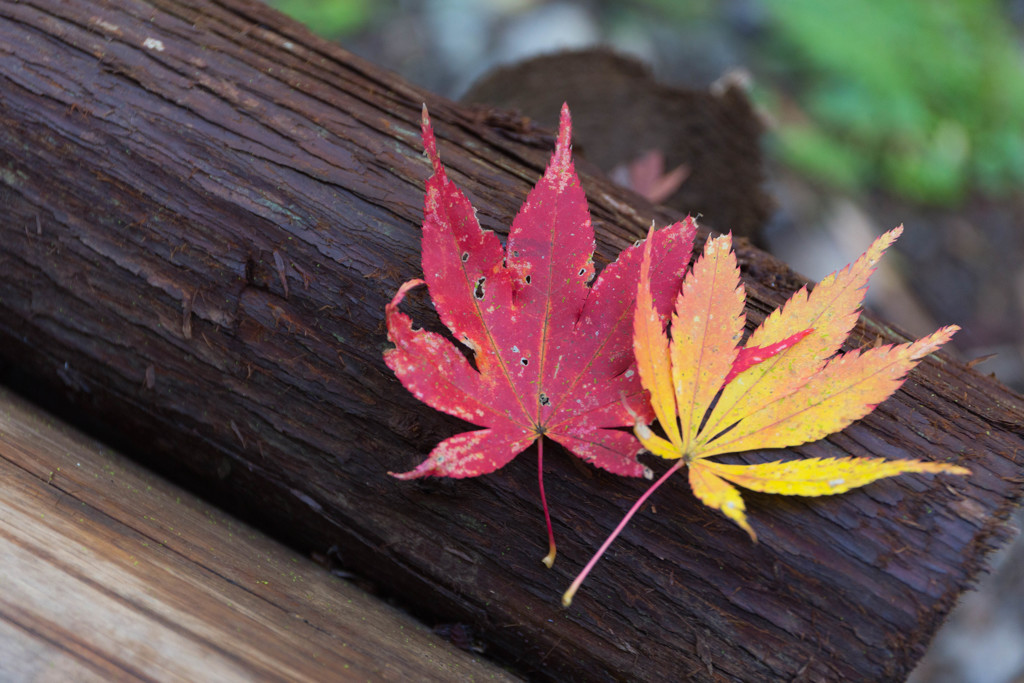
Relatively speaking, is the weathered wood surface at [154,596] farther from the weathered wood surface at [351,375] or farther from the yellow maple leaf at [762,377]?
the yellow maple leaf at [762,377]

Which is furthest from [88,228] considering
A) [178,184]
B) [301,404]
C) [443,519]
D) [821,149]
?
[821,149]

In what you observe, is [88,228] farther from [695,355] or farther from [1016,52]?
[1016,52]

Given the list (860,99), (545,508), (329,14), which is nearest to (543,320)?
(545,508)

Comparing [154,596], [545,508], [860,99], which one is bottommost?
[154,596]

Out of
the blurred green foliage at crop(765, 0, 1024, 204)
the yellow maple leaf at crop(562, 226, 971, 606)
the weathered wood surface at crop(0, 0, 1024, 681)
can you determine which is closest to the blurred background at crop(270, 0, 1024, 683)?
the blurred green foliage at crop(765, 0, 1024, 204)

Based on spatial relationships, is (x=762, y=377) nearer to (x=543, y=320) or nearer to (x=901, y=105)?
(x=543, y=320)

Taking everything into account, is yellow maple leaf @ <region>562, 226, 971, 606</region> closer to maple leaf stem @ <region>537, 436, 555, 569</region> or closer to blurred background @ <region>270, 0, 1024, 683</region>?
maple leaf stem @ <region>537, 436, 555, 569</region>
